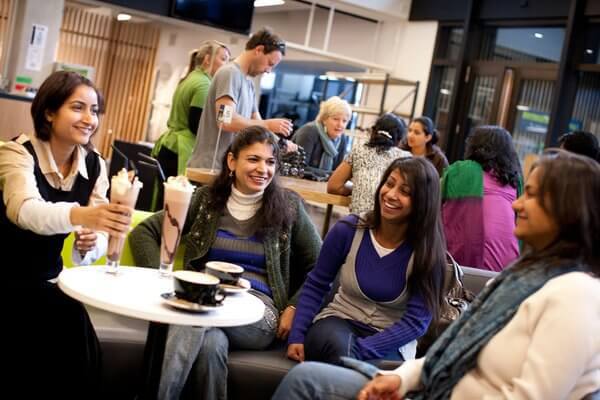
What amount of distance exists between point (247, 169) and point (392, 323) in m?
0.81

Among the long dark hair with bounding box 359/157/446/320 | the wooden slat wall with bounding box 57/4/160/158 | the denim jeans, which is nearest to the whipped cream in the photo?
the denim jeans

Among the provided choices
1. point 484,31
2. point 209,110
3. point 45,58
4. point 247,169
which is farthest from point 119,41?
point 247,169

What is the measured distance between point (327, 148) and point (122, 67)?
10.1 m

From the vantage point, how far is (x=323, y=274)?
2898 millimetres

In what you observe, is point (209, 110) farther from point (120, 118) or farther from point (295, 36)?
point (120, 118)

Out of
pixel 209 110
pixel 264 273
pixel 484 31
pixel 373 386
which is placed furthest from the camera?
pixel 484 31

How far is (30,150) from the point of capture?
2482 mm

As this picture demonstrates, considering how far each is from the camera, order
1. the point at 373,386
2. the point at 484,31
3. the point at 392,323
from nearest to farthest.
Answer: the point at 373,386 → the point at 392,323 → the point at 484,31

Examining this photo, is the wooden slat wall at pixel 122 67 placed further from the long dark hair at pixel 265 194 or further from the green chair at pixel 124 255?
the long dark hair at pixel 265 194

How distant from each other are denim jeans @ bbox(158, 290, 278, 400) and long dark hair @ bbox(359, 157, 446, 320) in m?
0.71

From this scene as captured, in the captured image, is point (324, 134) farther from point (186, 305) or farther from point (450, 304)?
point (186, 305)

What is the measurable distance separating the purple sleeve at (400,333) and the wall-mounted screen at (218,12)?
24.1ft

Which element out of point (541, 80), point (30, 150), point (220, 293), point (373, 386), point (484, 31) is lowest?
point (373, 386)

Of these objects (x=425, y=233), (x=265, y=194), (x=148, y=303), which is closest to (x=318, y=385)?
(x=148, y=303)
